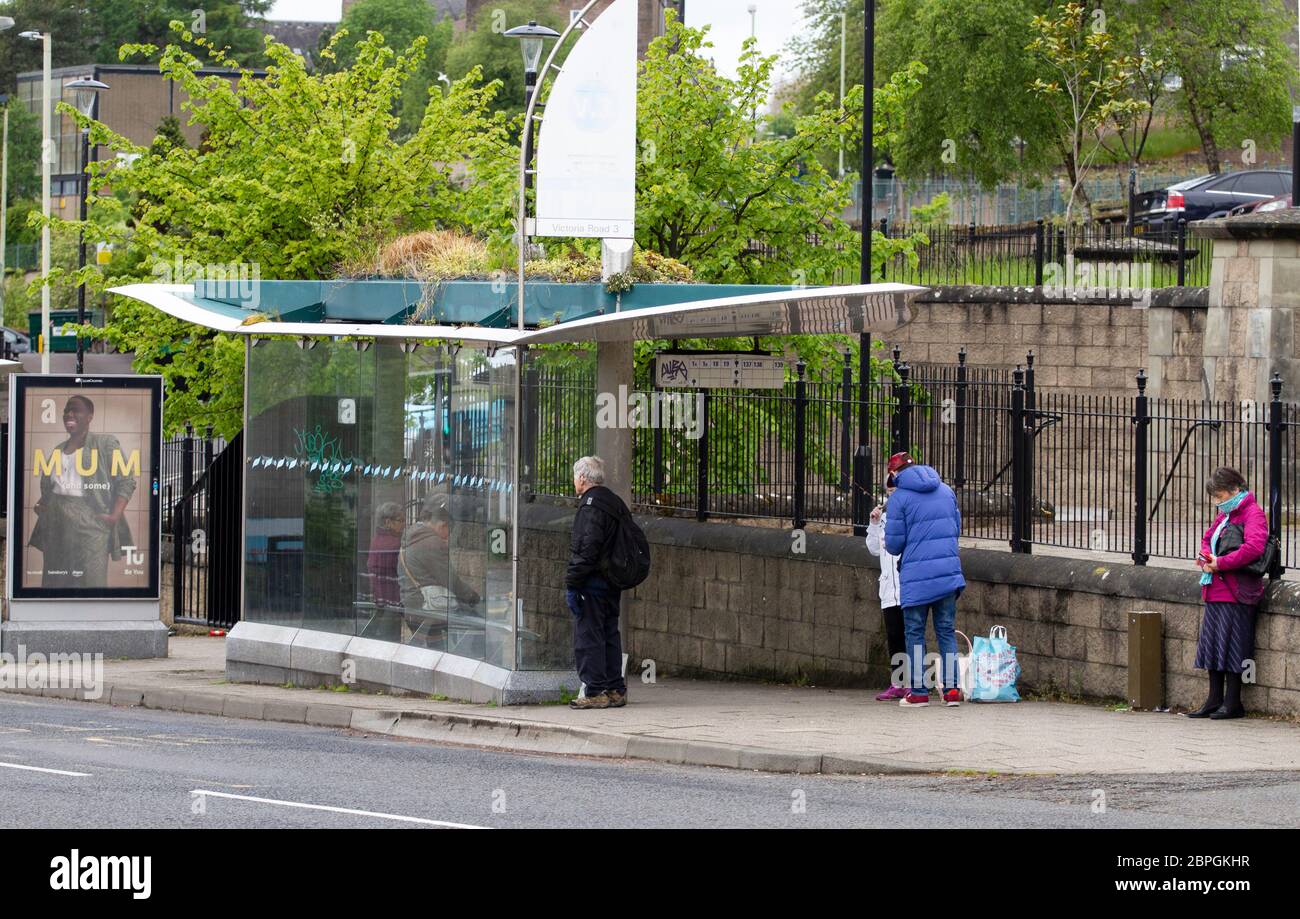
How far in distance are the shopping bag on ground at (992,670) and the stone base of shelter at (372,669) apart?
3.05 m

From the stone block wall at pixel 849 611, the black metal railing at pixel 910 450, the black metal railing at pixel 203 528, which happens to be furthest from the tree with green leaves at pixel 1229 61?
the stone block wall at pixel 849 611

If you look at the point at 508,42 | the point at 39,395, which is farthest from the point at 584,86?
the point at 508,42

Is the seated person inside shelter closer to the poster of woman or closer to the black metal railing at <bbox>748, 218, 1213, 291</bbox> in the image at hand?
the poster of woman

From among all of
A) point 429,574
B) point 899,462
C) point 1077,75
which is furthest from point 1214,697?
point 1077,75

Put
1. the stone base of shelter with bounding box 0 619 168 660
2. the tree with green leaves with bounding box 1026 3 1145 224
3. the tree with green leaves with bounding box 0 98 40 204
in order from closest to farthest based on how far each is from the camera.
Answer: the stone base of shelter with bounding box 0 619 168 660, the tree with green leaves with bounding box 1026 3 1145 224, the tree with green leaves with bounding box 0 98 40 204

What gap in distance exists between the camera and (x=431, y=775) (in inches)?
436

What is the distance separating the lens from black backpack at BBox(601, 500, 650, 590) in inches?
524

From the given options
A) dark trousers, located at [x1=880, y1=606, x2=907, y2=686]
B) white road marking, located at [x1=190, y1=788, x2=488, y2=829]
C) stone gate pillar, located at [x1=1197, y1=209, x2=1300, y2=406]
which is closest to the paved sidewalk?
dark trousers, located at [x1=880, y1=606, x2=907, y2=686]

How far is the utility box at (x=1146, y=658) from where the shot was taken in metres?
13.3

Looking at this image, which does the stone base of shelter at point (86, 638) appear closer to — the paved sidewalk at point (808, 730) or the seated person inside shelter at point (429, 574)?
the paved sidewalk at point (808, 730)

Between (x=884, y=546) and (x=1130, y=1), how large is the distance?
3327 centimetres

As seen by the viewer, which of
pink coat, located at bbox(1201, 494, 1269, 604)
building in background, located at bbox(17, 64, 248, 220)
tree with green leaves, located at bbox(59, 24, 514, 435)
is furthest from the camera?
building in background, located at bbox(17, 64, 248, 220)

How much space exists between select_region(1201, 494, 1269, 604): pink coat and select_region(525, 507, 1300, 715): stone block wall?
279 mm

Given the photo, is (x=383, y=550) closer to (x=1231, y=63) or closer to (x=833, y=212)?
(x=833, y=212)
